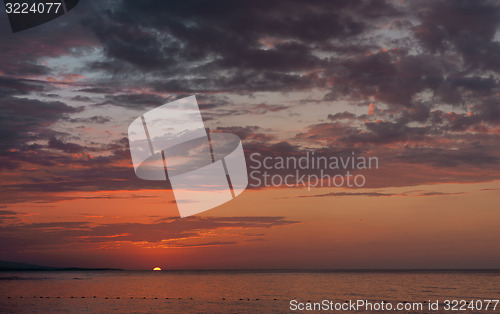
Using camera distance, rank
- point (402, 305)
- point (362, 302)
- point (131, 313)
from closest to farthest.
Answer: point (131, 313) → point (402, 305) → point (362, 302)

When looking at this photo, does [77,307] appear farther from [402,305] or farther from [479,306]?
[479,306]

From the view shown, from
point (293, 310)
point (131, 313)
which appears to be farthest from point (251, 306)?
point (131, 313)

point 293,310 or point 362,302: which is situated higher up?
point 293,310

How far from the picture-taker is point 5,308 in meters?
63.5

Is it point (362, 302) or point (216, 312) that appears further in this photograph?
point (362, 302)

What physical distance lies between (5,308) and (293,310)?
37858 mm

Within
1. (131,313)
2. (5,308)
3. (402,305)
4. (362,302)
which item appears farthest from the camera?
(362,302)

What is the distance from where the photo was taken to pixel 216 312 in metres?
59.8

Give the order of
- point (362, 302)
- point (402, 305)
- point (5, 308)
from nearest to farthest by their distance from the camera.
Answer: point (5, 308)
point (402, 305)
point (362, 302)

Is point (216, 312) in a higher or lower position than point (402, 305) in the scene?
higher

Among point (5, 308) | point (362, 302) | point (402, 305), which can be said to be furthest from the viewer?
point (362, 302)

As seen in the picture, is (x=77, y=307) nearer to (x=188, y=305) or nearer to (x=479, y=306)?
(x=188, y=305)

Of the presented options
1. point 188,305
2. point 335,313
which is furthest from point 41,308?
point 335,313

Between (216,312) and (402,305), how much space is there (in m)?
27.1
